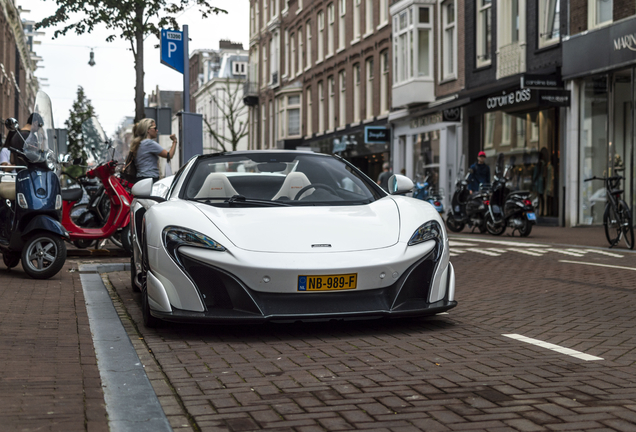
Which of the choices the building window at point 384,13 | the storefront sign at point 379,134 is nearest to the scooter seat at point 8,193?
the storefront sign at point 379,134

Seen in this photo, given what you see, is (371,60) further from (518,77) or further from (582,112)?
(582,112)

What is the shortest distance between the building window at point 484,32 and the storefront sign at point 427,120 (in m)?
2.94

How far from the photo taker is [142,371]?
447 centimetres

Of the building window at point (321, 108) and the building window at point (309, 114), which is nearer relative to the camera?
the building window at point (321, 108)

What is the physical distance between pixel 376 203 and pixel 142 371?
2375 mm

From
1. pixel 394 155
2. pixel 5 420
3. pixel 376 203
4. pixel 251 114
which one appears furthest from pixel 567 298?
pixel 251 114

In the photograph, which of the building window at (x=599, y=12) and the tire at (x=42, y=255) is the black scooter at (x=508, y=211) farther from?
the tire at (x=42, y=255)

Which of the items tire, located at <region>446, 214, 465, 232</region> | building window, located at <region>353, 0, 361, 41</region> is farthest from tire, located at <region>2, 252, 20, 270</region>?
building window, located at <region>353, 0, 361, 41</region>

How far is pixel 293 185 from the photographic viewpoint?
6523mm

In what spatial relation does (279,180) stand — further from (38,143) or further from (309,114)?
(309,114)

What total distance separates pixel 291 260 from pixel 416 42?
26256mm

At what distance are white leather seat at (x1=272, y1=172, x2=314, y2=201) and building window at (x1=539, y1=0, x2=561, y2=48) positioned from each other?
17316 millimetres

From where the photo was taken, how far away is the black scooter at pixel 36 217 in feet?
29.5

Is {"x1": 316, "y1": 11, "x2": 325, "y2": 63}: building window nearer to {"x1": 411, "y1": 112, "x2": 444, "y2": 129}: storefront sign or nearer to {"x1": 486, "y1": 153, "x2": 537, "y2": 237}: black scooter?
{"x1": 411, "y1": 112, "x2": 444, "y2": 129}: storefront sign
